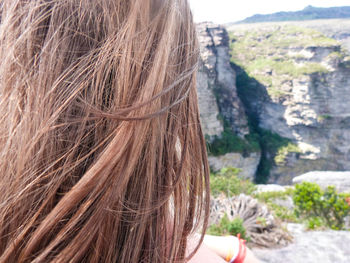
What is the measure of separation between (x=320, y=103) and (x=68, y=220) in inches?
695

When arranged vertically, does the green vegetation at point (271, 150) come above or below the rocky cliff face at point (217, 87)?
below

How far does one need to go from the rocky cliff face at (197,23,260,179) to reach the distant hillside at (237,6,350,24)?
1867 cm

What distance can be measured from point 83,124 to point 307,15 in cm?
3704

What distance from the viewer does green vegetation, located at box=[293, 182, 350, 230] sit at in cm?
412

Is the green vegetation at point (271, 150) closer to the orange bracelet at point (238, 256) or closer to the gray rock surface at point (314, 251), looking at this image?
the gray rock surface at point (314, 251)

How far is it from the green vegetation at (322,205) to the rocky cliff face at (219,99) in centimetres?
1037

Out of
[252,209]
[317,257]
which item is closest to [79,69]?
[317,257]

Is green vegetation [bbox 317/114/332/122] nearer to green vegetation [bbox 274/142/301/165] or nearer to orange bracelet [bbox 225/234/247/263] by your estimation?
green vegetation [bbox 274/142/301/165]

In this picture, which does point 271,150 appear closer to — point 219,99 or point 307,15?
point 219,99

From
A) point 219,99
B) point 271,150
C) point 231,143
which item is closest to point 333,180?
point 231,143

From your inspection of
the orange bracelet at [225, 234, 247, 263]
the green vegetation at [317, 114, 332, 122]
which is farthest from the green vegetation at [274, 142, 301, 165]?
the orange bracelet at [225, 234, 247, 263]

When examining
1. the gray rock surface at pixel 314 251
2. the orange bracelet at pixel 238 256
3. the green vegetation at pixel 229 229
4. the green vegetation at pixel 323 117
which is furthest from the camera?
the green vegetation at pixel 323 117

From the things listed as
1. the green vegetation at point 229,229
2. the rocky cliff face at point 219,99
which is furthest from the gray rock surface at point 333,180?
the rocky cliff face at point 219,99

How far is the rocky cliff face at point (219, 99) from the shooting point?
1510cm
